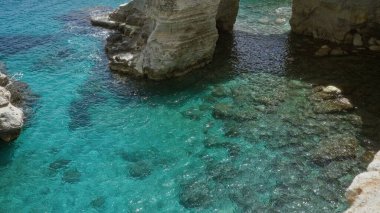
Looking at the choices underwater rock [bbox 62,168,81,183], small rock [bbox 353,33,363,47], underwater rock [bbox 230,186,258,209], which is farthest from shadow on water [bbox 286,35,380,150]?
underwater rock [bbox 62,168,81,183]

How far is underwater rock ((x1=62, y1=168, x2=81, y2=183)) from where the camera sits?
44.3ft

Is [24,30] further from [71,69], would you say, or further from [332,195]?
[332,195]

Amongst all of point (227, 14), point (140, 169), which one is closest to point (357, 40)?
point (227, 14)

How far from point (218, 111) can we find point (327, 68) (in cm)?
631

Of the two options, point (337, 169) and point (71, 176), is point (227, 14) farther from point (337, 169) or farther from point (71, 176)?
point (71, 176)

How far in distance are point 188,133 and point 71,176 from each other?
14.9 feet

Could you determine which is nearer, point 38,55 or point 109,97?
point 109,97

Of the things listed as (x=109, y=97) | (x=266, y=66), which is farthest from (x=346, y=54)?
(x=109, y=97)

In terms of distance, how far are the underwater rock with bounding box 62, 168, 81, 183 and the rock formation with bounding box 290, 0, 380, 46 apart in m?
15.1

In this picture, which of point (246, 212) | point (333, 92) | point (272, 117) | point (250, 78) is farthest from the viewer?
point (250, 78)

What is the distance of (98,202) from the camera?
1254 cm

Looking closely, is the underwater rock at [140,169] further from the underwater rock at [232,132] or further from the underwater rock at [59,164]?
the underwater rock at [232,132]

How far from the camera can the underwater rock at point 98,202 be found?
12.4 meters

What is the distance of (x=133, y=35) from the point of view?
2219cm
